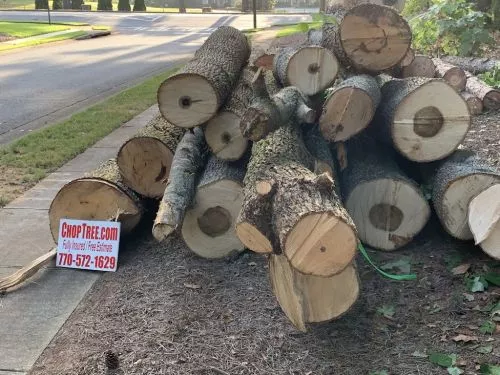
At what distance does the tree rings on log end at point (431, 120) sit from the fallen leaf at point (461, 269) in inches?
35.8

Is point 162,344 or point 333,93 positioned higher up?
point 333,93

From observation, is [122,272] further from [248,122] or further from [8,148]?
[8,148]

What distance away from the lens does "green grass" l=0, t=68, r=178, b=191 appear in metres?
7.09

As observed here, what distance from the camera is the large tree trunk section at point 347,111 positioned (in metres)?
4.52

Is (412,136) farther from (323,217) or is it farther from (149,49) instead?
(149,49)

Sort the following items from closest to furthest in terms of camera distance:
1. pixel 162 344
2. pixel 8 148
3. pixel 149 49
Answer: pixel 162 344 < pixel 8 148 < pixel 149 49

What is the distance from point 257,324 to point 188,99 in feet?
6.22

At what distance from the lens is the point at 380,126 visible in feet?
16.2

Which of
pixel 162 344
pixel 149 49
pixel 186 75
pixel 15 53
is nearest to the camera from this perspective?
pixel 162 344

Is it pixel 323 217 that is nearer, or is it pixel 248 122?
pixel 323 217

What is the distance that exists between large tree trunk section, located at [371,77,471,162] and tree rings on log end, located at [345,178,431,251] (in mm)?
395

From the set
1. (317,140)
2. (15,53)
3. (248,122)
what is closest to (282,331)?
(248,122)

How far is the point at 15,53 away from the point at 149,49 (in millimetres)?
4428

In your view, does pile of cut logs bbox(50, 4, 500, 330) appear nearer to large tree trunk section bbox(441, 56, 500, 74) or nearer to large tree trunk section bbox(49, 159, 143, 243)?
large tree trunk section bbox(49, 159, 143, 243)
